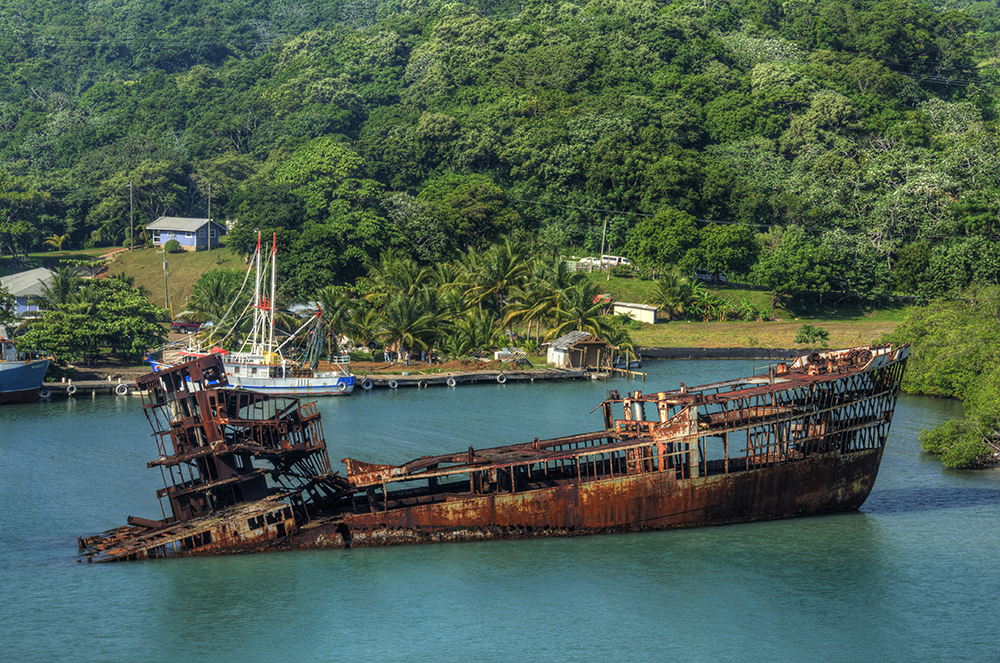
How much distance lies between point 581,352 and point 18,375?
4638cm

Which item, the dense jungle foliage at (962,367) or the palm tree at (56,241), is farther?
the palm tree at (56,241)

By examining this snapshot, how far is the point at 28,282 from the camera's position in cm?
10525

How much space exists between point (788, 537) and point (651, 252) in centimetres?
7177

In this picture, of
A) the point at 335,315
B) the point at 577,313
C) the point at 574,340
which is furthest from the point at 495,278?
the point at 335,315

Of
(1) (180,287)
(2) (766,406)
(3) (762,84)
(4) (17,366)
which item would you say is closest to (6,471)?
(4) (17,366)

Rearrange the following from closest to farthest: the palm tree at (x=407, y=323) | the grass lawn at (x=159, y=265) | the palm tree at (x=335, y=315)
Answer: the palm tree at (x=407, y=323) < the palm tree at (x=335, y=315) < the grass lawn at (x=159, y=265)

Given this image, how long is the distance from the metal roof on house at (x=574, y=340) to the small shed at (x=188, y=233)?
54399mm

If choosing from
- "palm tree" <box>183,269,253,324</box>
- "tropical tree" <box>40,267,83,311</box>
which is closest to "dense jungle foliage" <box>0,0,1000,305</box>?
"palm tree" <box>183,269,253,324</box>

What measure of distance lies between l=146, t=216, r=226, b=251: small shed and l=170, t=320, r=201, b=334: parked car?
2614cm

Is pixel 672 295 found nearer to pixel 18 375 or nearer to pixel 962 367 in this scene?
pixel 962 367

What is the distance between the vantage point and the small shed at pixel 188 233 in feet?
410

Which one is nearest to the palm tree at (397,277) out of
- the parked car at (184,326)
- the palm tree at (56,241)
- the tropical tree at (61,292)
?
the parked car at (184,326)

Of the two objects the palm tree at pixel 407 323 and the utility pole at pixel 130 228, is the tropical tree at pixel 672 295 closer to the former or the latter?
the palm tree at pixel 407 323

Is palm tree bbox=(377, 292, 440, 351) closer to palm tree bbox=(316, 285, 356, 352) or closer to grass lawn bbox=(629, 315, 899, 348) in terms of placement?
palm tree bbox=(316, 285, 356, 352)
